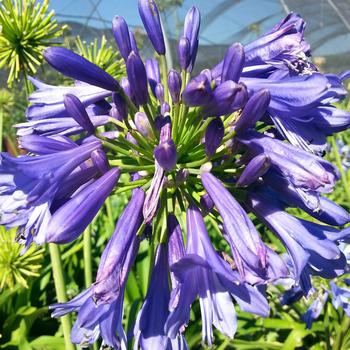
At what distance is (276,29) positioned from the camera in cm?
183

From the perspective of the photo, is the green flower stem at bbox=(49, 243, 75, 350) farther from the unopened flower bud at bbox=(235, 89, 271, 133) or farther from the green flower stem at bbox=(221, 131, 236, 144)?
the unopened flower bud at bbox=(235, 89, 271, 133)

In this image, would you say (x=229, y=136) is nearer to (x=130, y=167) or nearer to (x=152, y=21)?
(x=130, y=167)

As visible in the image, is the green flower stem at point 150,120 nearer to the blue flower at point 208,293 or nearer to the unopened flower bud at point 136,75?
the unopened flower bud at point 136,75

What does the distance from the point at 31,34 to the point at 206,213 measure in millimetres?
1430

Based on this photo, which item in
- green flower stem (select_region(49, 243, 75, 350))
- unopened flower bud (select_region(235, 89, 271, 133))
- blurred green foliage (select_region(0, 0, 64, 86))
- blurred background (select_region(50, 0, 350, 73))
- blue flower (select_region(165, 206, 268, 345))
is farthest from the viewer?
blurred background (select_region(50, 0, 350, 73))

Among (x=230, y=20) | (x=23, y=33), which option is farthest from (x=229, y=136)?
(x=230, y=20)

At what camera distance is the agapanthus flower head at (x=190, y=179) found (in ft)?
4.83

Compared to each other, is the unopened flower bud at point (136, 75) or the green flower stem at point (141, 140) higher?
the unopened flower bud at point (136, 75)

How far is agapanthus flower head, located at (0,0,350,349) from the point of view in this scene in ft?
4.83

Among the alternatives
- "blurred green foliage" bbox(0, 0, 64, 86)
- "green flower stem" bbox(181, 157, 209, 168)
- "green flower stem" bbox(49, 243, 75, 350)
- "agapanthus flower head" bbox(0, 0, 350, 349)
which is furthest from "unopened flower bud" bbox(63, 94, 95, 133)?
"blurred green foliage" bbox(0, 0, 64, 86)

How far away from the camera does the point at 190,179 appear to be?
176 cm

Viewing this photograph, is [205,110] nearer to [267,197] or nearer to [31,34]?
[267,197]

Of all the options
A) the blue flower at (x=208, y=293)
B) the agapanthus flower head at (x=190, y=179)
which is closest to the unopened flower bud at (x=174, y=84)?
the agapanthus flower head at (x=190, y=179)

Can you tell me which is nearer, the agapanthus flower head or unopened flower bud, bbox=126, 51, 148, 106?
the agapanthus flower head
